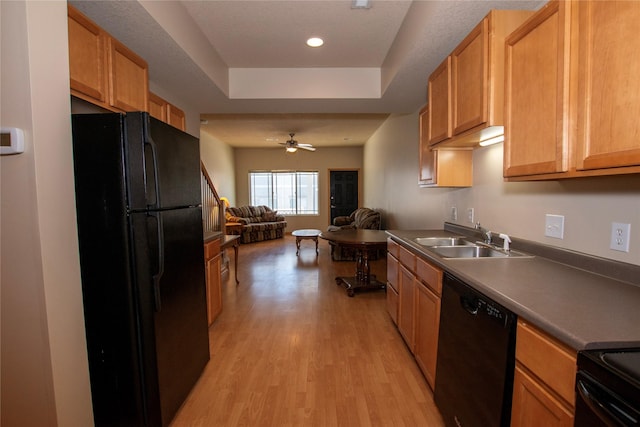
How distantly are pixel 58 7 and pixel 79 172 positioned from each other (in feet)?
2.39

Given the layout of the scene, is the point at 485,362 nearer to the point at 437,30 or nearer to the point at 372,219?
the point at 437,30

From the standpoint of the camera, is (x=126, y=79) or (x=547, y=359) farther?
(x=126, y=79)

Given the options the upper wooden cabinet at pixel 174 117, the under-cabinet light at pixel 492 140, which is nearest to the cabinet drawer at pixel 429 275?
the under-cabinet light at pixel 492 140

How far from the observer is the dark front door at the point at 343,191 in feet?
31.3

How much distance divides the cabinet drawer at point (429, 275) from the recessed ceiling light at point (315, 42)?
214cm

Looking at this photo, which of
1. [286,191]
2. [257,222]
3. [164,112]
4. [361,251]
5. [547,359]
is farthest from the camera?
[286,191]

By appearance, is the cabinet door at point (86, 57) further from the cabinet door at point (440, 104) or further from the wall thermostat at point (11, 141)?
the cabinet door at point (440, 104)

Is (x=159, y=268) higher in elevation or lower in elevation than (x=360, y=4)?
lower

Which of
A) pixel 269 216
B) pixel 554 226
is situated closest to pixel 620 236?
pixel 554 226

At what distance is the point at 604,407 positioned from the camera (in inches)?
30.0

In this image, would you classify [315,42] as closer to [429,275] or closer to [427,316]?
[429,275]

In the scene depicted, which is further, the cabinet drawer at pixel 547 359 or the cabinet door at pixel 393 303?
the cabinet door at pixel 393 303

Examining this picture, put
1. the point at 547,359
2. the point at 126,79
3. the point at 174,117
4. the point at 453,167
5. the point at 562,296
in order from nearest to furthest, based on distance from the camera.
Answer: the point at 547,359 < the point at 562,296 < the point at 126,79 < the point at 453,167 < the point at 174,117

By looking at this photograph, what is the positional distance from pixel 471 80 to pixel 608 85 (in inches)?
32.4
